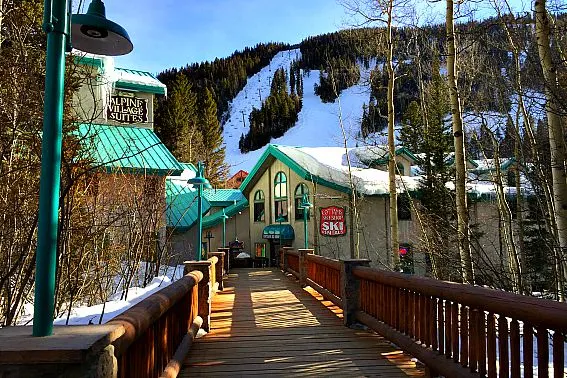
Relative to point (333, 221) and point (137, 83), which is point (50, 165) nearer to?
point (137, 83)

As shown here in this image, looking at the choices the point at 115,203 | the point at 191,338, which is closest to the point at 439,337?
the point at 191,338

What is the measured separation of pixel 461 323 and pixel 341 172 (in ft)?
64.3

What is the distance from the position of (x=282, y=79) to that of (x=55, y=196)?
430 ft

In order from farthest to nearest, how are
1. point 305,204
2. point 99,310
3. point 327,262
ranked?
point 305,204, point 327,262, point 99,310

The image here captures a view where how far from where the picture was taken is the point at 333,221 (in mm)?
23094

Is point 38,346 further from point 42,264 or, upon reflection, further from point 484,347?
point 484,347

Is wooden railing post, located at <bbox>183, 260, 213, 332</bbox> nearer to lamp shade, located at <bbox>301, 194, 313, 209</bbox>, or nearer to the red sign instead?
lamp shade, located at <bbox>301, 194, 313, 209</bbox>

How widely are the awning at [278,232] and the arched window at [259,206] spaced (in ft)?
7.71

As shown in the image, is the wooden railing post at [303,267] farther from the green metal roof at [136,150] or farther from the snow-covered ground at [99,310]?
the green metal roof at [136,150]

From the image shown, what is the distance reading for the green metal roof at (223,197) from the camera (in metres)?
31.0

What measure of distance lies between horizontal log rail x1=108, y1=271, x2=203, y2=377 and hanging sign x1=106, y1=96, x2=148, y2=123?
12.7 metres

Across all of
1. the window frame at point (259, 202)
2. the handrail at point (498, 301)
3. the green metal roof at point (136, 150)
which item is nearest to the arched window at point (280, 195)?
the window frame at point (259, 202)

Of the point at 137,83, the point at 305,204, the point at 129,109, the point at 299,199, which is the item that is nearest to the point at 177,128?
the point at 299,199

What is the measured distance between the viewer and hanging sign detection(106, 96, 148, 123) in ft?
55.4
